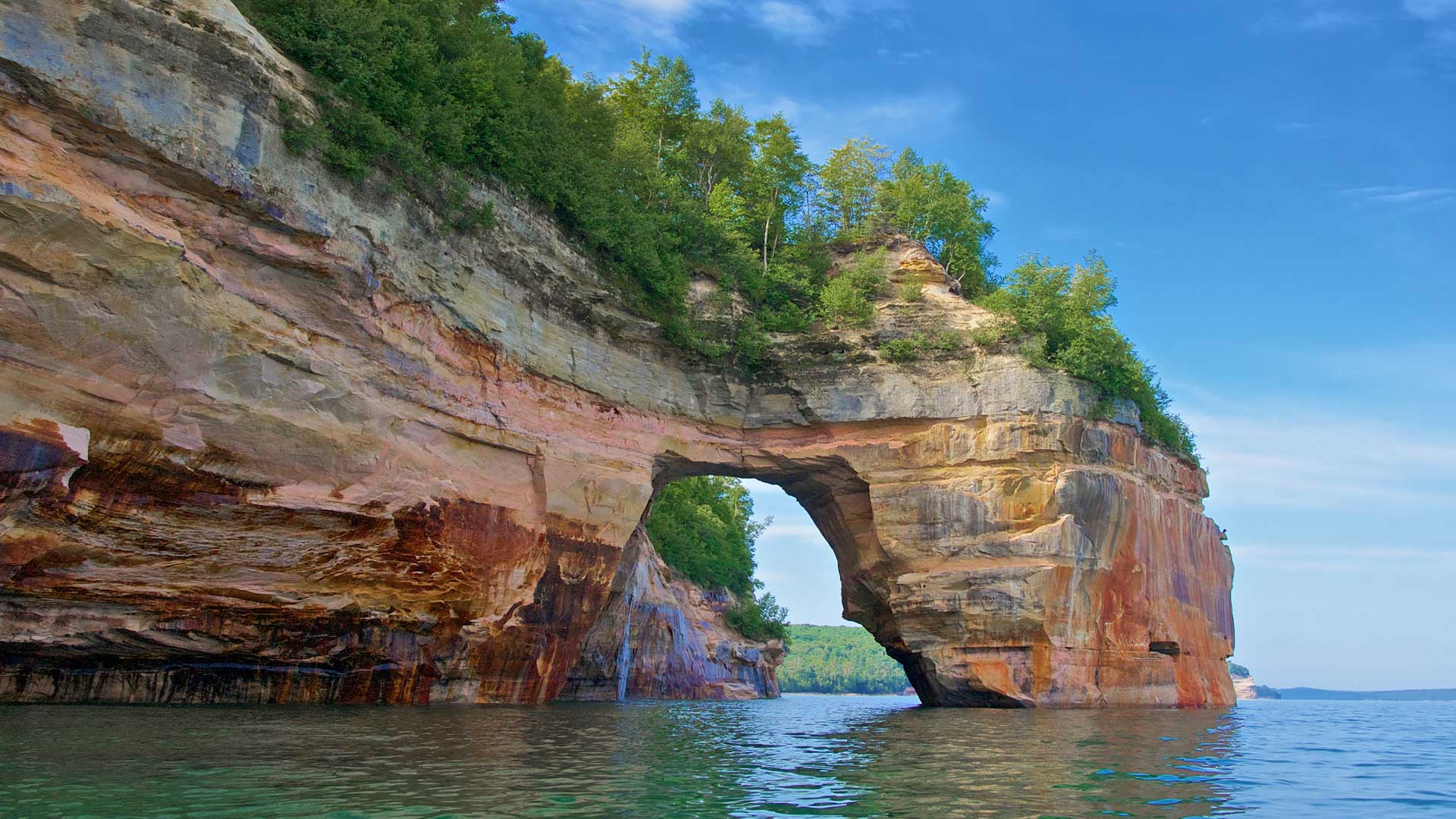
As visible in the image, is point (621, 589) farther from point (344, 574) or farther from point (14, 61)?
point (14, 61)

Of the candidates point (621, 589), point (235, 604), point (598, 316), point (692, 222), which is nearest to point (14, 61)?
point (235, 604)

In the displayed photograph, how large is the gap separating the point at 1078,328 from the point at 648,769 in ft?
61.9

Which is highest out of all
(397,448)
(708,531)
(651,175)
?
(651,175)

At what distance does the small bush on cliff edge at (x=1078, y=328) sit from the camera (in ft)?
80.4

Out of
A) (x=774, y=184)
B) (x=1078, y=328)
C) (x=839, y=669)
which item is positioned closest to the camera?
(x=1078, y=328)

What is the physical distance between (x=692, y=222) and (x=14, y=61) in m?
16.8

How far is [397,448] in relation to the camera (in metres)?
16.8

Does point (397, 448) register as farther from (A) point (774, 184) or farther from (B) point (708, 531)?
(B) point (708, 531)

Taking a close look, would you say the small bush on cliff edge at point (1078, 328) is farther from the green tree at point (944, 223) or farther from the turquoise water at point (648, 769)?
the turquoise water at point (648, 769)

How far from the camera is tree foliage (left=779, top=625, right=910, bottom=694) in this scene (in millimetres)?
114688

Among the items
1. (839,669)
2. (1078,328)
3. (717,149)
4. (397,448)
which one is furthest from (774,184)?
(839,669)

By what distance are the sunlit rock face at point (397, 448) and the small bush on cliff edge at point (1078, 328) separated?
0.88 metres

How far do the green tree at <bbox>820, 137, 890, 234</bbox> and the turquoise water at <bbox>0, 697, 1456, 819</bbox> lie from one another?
20139 millimetres

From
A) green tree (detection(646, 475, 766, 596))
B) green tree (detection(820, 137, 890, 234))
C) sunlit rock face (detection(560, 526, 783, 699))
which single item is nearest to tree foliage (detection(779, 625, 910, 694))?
green tree (detection(646, 475, 766, 596))
